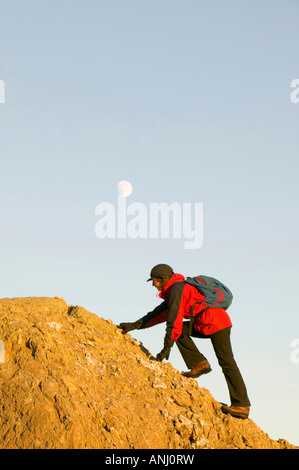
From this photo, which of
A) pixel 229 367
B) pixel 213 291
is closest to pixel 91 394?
pixel 229 367

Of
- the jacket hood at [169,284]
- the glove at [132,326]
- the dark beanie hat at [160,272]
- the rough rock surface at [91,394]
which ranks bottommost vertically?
the rough rock surface at [91,394]

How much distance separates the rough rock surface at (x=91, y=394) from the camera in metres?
7.25

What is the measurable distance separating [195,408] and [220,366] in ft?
2.90

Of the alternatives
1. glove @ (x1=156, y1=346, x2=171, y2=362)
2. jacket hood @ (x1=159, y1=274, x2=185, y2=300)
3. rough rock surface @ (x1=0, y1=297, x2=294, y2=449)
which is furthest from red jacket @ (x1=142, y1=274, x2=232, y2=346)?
rough rock surface @ (x1=0, y1=297, x2=294, y2=449)

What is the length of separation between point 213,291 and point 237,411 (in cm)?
199

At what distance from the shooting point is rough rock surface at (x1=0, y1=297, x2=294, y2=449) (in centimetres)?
725

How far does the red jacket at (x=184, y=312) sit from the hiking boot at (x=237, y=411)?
1.25 m

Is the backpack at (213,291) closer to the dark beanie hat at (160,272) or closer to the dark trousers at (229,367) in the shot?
the dark beanie hat at (160,272)

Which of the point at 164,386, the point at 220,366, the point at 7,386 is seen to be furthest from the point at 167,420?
the point at 7,386

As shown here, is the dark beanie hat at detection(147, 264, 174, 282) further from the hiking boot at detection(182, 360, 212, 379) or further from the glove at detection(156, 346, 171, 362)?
A: the hiking boot at detection(182, 360, 212, 379)

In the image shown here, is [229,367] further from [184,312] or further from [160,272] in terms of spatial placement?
[160,272]

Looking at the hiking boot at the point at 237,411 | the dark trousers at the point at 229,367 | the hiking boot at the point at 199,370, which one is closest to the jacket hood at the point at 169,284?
the dark trousers at the point at 229,367

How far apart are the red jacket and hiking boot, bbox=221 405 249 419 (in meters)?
1.25
